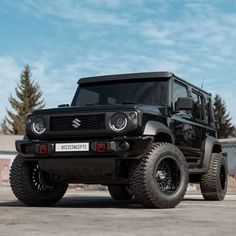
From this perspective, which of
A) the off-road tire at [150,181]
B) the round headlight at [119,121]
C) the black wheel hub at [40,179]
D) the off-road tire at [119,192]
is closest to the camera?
the off-road tire at [150,181]

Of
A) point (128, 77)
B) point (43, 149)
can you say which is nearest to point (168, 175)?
point (43, 149)

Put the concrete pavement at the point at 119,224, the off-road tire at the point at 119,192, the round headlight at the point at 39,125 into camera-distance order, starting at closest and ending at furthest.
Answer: the concrete pavement at the point at 119,224 < the round headlight at the point at 39,125 < the off-road tire at the point at 119,192

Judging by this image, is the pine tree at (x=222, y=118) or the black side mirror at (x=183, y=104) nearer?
the black side mirror at (x=183, y=104)

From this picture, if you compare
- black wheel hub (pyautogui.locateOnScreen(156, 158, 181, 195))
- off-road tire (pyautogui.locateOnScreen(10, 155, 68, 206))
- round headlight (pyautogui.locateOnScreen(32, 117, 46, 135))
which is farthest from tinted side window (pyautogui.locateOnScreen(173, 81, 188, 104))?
off-road tire (pyautogui.locateOnScreen(10, 155, 68, 206))

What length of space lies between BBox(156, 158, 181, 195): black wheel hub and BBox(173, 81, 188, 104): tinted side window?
4.03ft

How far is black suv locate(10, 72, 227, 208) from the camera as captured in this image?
7.00 metres

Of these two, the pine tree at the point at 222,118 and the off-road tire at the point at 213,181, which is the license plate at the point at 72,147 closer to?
the off-road tire at the point at 213,181

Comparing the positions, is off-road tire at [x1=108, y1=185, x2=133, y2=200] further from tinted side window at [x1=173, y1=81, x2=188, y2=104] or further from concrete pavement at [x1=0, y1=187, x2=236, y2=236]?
concrete pavement at [x1=0, y1=187, x2=236, y2=236]

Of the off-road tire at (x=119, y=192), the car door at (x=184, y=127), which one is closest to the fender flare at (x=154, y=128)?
the car door at (x=184, y=127)

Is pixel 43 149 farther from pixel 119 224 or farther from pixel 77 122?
pixel 119 224

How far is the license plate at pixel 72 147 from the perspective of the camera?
713cm

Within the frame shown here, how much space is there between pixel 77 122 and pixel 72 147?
385 millimetres

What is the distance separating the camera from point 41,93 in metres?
70.9

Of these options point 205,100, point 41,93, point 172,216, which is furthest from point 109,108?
point 41,93
